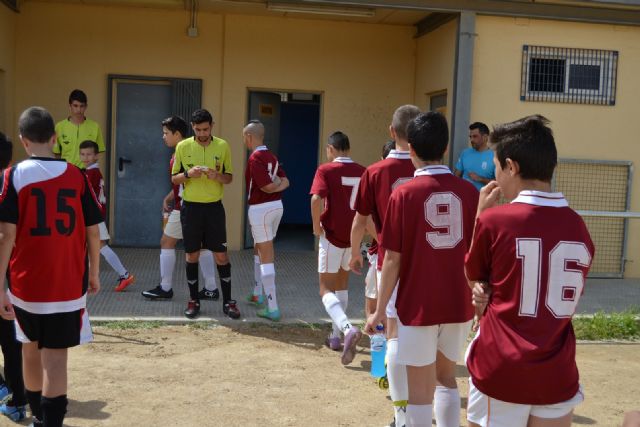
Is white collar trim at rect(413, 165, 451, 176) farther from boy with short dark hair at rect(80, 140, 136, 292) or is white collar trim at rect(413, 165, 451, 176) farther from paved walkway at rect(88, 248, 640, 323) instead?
boy with short dark hair at rect(80, 140, 136, 292)

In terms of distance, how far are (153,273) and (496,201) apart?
6708 mm

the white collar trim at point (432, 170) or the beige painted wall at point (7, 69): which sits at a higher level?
the beige painted wall at point (7, 69)

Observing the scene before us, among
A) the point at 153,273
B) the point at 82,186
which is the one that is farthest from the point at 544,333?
the point at 153,273

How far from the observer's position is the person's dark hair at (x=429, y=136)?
3936 mm

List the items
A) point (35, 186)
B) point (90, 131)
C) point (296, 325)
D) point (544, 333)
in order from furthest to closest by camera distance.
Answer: point (90, 131) → point (296, 325) → point (35, 186) → point (544, 333)

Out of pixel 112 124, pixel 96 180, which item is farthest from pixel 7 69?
pixel 96 180

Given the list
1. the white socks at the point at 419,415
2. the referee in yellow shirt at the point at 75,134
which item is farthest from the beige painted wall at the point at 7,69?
the white socks at the point at 419,415

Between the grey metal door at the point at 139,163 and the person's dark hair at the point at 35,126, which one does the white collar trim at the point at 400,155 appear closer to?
the person's dark hair at the point at 35,126

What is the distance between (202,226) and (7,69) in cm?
485

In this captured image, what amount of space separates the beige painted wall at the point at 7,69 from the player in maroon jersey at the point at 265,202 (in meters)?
4.75

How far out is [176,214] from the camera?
7.62 meters

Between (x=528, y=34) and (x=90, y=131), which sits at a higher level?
(x=528, y=34)

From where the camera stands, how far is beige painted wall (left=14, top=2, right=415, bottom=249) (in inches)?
422

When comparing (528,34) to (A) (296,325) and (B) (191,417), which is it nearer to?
(A) (296,325)
